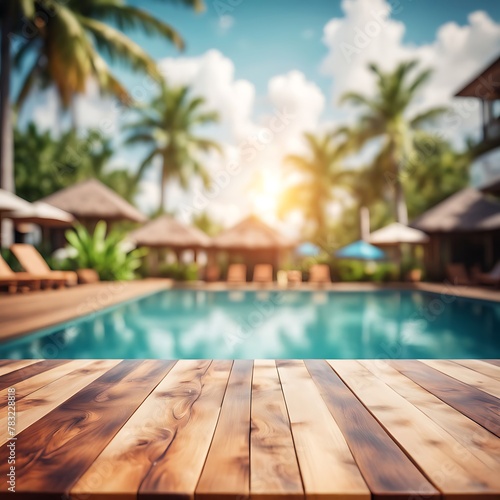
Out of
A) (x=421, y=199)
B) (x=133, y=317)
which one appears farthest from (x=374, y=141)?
(x=133, y=317)

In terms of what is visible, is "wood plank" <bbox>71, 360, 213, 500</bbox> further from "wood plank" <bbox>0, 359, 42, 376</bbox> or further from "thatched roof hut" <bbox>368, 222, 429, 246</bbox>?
"thatched roof hut" <bbox>368, 222, 429, 246</bbox>

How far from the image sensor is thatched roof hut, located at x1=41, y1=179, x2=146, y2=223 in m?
15.5

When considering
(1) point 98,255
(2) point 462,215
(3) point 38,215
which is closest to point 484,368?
(3) point 38,215

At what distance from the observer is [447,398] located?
7.10 ft

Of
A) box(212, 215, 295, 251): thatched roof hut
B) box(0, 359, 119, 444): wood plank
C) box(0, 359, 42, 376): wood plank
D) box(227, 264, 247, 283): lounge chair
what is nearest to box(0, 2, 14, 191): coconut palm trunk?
box(227, 264, 247, 283): lounge chair

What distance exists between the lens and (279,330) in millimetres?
8250

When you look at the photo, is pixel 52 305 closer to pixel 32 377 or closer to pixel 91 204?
pixel 32 377

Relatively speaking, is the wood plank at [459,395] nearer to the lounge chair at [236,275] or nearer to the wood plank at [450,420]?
the wood plank at [450,420]

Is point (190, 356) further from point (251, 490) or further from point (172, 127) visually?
point (172, 127)

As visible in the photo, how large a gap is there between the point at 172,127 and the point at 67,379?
24.6 m

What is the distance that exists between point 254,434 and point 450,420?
40.1 inches

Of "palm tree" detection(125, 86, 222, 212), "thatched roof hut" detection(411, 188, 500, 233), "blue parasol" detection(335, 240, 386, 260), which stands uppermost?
"palm tree" detection(125, 86, 222, 212)

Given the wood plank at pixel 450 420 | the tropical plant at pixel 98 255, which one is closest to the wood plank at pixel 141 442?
the wood plank at pixel 450 420

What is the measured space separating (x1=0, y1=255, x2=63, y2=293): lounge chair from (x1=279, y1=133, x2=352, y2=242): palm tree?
62.0 feet
